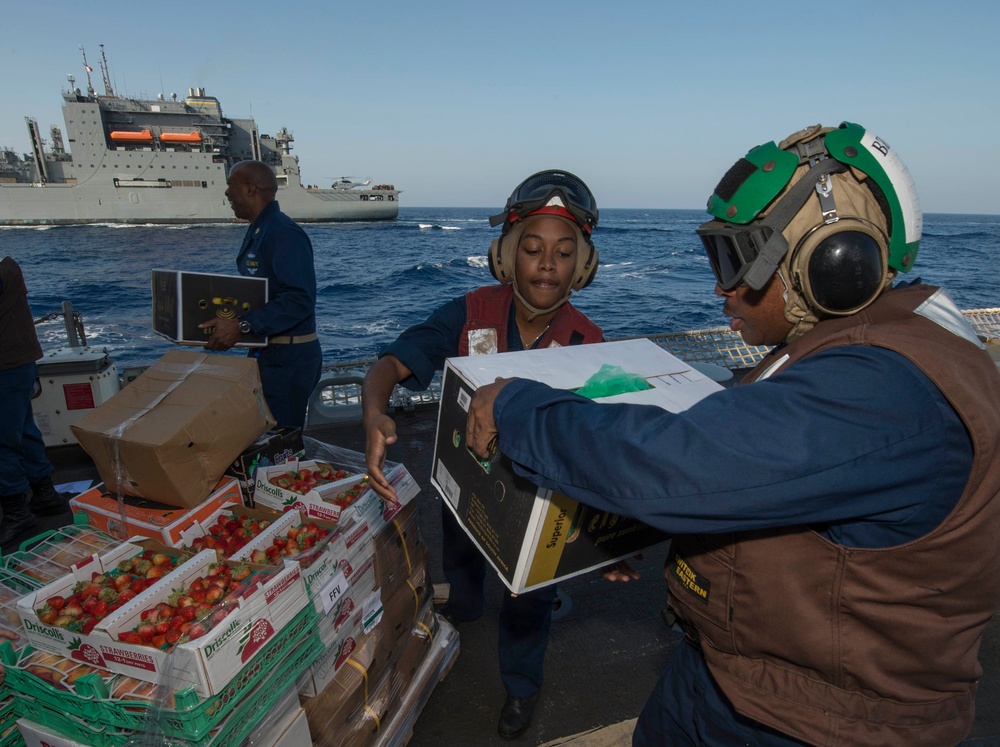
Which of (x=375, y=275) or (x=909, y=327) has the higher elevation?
(x=909, y=327)

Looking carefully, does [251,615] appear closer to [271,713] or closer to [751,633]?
[271,713]

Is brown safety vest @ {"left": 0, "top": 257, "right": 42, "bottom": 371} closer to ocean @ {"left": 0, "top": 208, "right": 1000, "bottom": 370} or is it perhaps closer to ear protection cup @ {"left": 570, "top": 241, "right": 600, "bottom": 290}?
ear protection cup @ {"left": 570, "top": 241, "right": 600, "bottom": 290}

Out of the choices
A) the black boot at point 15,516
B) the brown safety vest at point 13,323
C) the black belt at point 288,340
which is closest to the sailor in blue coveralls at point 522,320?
the black belt at point 288,340

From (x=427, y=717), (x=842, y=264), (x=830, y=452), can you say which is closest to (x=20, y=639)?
(x=427, y=717)

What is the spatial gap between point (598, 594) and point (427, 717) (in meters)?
1.40

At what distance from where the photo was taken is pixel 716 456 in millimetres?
1016

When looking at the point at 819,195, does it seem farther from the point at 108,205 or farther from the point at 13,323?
the point at 108,205

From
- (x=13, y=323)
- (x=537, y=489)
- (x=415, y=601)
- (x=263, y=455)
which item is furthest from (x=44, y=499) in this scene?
(x=537, y=489)

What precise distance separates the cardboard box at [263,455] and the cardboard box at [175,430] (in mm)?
252

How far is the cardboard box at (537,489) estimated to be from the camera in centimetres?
156

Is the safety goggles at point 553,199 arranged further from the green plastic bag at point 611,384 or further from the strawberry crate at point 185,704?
the strawberry crate at point 185,704

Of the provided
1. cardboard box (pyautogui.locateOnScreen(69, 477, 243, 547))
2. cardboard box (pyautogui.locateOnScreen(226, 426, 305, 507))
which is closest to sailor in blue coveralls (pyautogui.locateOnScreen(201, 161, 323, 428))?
cardboard box (pyautogui.locateOnScreen(226, 426, 305, 507))

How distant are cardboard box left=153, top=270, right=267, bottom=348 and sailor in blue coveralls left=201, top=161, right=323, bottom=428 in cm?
11

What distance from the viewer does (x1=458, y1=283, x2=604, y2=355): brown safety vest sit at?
2.59m
